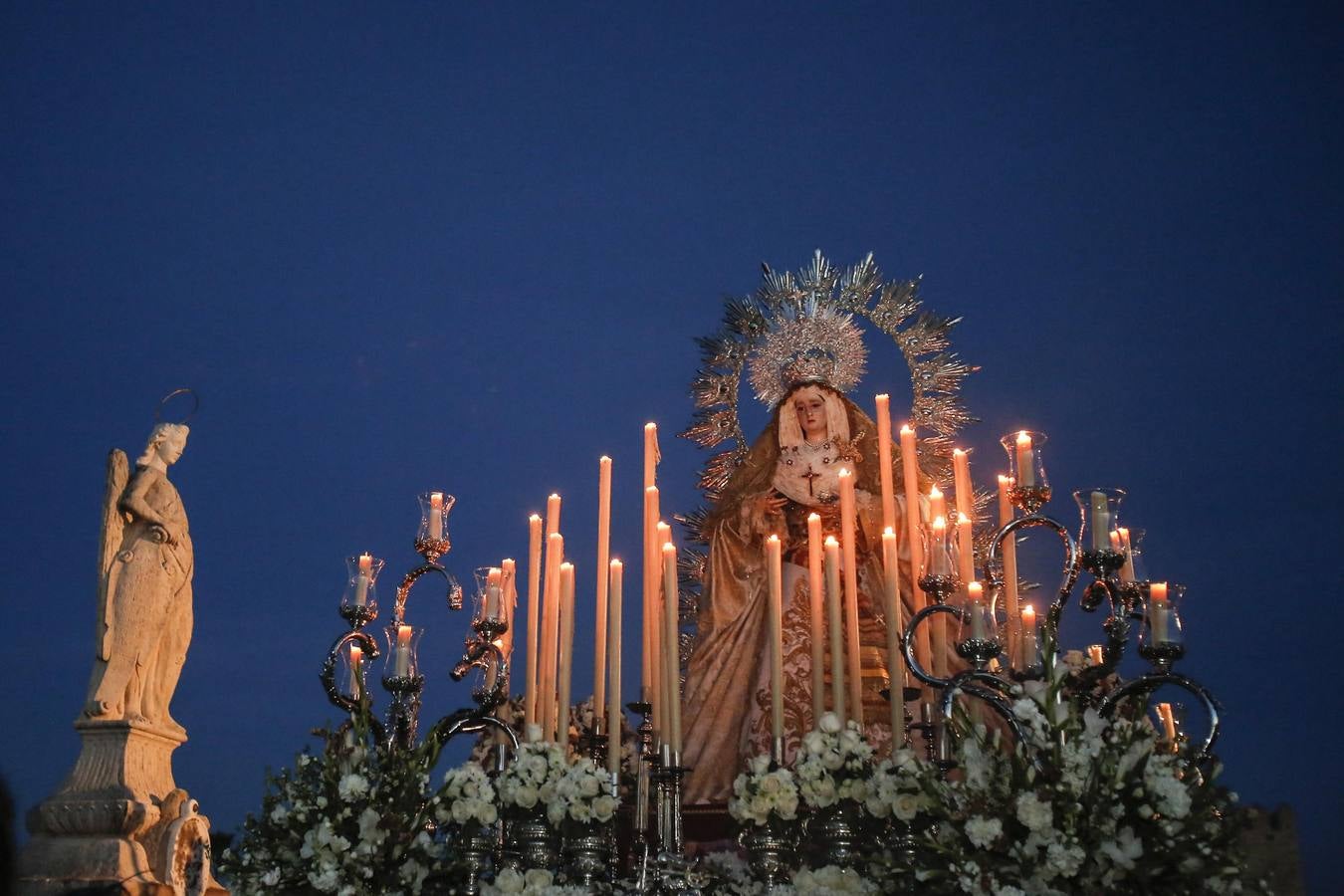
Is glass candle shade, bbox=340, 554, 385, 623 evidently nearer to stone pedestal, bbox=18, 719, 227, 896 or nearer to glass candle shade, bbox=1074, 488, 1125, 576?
stone pedestal, bbox=18, 719, 227, 896

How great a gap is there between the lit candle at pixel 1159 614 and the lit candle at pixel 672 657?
1.80 meters

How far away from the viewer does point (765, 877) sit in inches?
173

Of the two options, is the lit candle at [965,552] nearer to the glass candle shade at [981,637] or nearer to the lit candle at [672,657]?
the glass candle shade at [981,637]

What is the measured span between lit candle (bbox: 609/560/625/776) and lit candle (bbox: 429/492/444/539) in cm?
89

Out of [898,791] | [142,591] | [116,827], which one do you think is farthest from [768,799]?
Answer: [142,591]

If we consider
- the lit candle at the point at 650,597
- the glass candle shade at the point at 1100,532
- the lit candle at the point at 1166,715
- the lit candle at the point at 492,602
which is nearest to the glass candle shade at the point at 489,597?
Result: the lit candle at the point at 492,602

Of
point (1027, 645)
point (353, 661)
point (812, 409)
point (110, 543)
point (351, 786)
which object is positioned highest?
point (812, 409)

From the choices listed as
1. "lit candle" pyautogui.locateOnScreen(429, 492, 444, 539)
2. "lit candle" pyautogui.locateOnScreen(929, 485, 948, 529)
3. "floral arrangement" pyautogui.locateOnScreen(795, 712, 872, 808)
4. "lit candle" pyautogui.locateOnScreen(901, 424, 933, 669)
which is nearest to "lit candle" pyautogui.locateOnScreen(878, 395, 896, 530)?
"lit candle" pyautogui.locateOnScreen(901, 424, 933, 669)

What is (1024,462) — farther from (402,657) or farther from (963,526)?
(402,657)

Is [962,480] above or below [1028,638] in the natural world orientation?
above

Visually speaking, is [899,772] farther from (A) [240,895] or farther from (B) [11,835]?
(B) [11,835]

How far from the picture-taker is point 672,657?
5.13 m

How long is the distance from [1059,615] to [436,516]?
2857 millimetres

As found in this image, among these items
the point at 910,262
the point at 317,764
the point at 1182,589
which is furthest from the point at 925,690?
the point at 910,262
